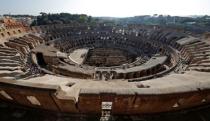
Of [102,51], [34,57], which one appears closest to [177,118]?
[34,57]

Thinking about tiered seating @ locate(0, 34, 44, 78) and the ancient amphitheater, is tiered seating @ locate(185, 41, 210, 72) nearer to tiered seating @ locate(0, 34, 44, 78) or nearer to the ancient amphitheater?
the ancient amphitheater

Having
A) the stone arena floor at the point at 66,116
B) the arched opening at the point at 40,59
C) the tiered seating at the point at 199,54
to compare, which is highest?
the stone arena floor at the point at 66,116

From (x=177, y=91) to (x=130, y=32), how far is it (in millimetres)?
49980

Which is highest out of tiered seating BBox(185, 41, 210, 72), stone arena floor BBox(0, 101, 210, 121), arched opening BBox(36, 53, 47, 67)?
stone arena floor BBox(0, 101, 210, 121)

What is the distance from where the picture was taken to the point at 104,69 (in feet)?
94.3

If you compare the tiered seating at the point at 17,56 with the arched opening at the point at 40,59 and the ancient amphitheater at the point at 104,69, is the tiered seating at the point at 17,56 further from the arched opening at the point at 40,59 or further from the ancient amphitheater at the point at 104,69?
the arched opening at the point at 40,59

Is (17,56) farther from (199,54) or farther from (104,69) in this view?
(199,54)

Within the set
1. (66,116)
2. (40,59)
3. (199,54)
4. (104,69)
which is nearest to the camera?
(66,116)

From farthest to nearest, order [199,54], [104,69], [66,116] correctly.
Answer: [199,54]
[104,69]
[66,116]

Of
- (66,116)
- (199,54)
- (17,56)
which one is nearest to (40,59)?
(17,56)

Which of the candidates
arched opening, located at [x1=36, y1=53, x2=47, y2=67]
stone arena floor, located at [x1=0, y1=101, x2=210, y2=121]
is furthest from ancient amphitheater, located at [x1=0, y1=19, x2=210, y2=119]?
stone arena floor, located at [x1=0, y1=101, x2=210, y2=121]

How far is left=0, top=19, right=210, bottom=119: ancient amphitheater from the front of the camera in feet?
25.1

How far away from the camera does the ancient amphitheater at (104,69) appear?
25.1 feet

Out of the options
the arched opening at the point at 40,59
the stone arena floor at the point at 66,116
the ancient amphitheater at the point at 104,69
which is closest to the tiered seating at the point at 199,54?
the ancient amphitheater at the point at 104,69
